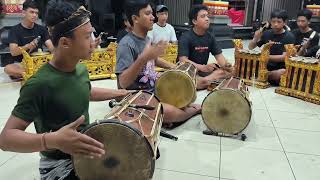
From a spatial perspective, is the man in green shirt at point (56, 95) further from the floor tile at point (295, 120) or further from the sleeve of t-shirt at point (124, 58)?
the floor tile at point (295, 120)

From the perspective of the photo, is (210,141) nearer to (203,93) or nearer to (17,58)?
(203,93)

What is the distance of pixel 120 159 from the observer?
1.52 meters

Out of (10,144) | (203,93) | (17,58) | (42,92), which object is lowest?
(203,93)

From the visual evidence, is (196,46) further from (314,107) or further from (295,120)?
(314,107)

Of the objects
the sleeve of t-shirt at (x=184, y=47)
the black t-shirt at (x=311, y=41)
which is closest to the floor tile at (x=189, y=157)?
the sleeve of t-shirt at (x=184, y=47)

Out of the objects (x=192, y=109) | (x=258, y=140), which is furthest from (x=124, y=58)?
(x=258, y=140)

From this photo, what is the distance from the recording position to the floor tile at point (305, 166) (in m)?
2.25

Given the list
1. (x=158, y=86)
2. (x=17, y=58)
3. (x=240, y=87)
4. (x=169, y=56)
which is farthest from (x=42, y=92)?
(x=169, y=56)

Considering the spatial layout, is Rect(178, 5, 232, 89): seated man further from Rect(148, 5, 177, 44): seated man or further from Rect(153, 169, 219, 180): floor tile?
Rect(153, 169, 219, 180): floor tile

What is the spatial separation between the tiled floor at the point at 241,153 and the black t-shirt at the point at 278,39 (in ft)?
4.24

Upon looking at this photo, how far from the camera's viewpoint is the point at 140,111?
1813 millimetres

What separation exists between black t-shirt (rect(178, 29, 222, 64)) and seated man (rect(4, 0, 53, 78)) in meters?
1.68

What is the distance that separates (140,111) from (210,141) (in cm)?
112

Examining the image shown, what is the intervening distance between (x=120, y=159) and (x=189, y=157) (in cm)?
104
